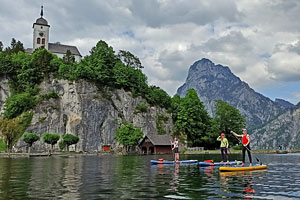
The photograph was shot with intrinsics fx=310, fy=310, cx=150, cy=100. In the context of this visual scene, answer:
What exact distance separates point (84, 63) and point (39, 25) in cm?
4815

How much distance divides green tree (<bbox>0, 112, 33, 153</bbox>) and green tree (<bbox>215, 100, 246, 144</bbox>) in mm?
65544

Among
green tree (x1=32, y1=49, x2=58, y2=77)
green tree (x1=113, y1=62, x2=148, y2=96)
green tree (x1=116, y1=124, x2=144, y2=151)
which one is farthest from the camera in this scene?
green tree (x1=113, y1=62, x2=148, y2=96)

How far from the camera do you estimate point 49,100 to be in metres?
95.1

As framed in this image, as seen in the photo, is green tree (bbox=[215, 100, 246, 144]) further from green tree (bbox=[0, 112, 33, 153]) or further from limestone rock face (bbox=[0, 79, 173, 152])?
green tree (bbox=[0, 112, 33, 153])

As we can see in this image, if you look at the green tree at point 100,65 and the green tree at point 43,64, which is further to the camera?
the green tree at point 43,64

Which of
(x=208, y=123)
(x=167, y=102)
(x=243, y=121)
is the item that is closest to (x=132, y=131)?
(x=167, y=102)

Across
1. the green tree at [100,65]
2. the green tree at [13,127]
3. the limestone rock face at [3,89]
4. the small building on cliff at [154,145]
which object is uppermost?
the green tree at [100,65]

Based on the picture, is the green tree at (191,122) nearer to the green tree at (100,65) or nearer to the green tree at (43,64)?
the green tree at (100,65)

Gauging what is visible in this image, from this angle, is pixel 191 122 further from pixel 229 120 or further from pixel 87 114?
pixel 87 114

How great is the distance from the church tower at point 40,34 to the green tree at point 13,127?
51764 millimetres

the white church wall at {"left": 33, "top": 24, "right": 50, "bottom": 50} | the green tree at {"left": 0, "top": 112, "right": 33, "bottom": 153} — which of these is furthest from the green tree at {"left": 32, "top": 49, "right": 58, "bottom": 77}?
the white church wall at {"left": 33, "top": 24, "right": 50, "bottom": 50}

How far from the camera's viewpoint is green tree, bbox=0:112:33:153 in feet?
263

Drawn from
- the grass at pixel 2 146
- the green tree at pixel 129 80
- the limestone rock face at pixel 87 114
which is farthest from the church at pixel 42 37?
the grass at pixel 2 146

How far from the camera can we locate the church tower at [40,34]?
132 metres
